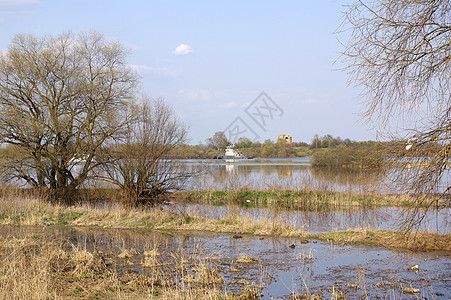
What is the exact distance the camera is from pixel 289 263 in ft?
33.8

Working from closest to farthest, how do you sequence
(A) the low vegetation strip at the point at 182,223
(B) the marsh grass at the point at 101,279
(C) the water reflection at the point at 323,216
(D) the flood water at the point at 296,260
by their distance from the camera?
(B) the marsh grass at the point at 101,279, (D) the flood water at the point at 296,260, (A) the low vegetation strip at the point at 182,223, (C) the water reflection at the point at 323,216

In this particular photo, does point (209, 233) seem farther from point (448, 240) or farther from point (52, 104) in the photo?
point (52, 104)

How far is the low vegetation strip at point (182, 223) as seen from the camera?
12.5 metres

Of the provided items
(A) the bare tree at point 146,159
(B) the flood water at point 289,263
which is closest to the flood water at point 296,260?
(B) the flood water at point 289,263

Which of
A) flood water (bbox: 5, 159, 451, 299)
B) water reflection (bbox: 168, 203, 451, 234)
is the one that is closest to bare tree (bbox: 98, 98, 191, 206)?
water reflection (bbox: 168, 203, 451, 234)

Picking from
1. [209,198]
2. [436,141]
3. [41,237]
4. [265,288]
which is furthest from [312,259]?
[209,198]

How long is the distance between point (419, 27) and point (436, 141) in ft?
5.64

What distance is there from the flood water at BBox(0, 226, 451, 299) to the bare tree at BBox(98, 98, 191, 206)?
7291 mm

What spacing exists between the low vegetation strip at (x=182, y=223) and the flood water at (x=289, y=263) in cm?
61

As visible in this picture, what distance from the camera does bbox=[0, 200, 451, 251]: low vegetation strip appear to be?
1245 centimetres

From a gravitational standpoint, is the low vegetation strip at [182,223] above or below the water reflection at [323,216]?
above

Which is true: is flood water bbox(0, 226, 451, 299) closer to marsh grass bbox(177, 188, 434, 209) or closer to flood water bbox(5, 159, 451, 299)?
flood water bbox(5, 159, 451, 299)

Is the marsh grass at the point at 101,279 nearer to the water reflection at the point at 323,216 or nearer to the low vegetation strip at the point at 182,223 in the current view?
the low vegetation strip at the point at 182,223

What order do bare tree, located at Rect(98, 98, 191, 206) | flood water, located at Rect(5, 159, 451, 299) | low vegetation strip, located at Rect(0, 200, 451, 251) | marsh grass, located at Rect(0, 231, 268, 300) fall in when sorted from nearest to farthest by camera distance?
marsh grass, located at Rect(0, 231, 268, 300)
flood water, located at Rect(5, 159, 451, 299)
low vegetation strip, located at Rect(0, 200, 451, 251)
bare tree, located at Rect(98, 98, 191, 206)
